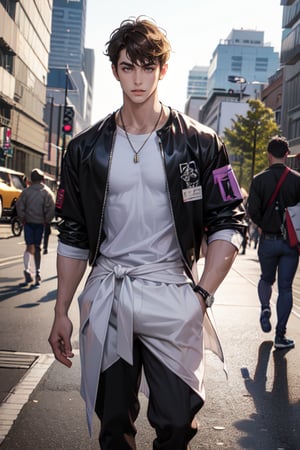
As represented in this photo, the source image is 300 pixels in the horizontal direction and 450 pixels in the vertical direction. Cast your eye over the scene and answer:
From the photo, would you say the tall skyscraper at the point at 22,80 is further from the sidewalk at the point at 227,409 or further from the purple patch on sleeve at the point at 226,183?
the purple patch on sleeve at the point at 226,183

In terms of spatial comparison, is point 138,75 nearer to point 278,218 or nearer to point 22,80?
point 278,218

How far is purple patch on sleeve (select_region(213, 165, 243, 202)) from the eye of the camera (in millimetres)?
2797

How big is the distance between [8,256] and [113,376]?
14151mm

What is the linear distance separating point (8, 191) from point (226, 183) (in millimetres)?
26586

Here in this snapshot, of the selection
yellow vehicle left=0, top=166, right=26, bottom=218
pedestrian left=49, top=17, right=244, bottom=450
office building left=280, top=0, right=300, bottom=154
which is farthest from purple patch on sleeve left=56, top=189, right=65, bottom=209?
office building left=280, top=0, right=300, bottom=154

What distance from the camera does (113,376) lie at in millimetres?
2686

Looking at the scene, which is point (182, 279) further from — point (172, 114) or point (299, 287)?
point (299, 287)

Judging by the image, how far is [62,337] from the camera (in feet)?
9.37

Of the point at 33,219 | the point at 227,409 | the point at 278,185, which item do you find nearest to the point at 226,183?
the point at 227,409

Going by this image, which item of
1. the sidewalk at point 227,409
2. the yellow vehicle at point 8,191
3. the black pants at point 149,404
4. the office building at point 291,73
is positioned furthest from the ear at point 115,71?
the office building at point 291,73

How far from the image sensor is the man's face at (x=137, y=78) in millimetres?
2777

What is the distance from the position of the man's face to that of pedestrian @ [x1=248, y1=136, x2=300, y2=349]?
4.26m

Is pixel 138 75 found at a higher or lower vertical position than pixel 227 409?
higher

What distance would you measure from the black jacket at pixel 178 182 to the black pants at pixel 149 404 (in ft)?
1.44
